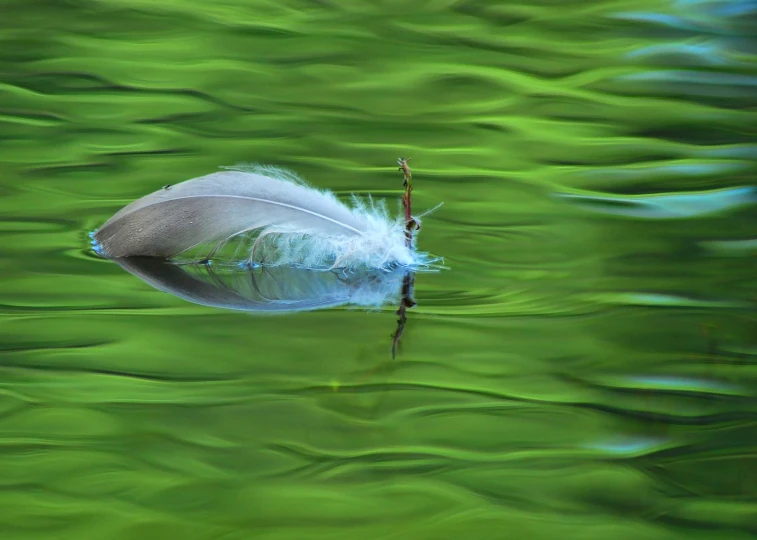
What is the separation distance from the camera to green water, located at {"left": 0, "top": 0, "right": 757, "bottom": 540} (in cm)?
99

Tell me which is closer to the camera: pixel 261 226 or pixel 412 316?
pixel 412 316

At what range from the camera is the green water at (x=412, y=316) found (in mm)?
991

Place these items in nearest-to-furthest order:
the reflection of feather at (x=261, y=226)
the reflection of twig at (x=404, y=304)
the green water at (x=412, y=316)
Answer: the green water at (x=412, y=316), the reflection of twig at (x=404, y=304), the reflection of feather at (x=261, y=226)

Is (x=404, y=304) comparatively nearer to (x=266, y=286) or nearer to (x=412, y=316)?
(x=412, y=316)

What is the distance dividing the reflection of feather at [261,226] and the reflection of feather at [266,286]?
2 cm

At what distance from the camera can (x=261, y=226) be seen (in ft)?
4.88

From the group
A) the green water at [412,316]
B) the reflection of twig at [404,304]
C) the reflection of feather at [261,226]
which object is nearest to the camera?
the green water at [412,316]

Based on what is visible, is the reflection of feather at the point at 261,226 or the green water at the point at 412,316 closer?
the green water at the point at 412,316

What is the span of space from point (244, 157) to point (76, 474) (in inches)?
43.2

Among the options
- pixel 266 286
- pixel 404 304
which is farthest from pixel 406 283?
pixel 266 286

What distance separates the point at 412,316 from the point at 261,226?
271 mm

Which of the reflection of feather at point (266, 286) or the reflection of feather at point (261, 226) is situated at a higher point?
the reflection of feather at point (261, 226)

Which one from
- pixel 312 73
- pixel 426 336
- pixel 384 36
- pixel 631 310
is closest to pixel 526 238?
pixel 631 310

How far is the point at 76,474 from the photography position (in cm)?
101
